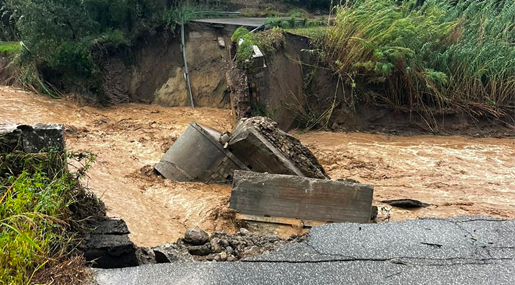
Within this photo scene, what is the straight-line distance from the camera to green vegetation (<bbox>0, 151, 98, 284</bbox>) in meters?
2.61

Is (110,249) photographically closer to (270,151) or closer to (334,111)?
(270,151)

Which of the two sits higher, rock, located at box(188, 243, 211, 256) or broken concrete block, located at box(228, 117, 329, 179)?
rock, located at box(188, 243, 211, 256)

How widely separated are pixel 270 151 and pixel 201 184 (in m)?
1.61

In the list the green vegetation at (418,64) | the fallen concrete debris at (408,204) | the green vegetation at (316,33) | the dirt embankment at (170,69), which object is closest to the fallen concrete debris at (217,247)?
the fallen concrete debris at (408,204)

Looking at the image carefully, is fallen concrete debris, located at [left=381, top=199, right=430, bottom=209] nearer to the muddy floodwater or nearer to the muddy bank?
the muddy floodwater

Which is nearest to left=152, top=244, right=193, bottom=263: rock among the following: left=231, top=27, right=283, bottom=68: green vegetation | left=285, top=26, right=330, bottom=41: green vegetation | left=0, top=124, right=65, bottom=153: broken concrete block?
left=0, top=124, right=65, bottom=153: broken concrete block

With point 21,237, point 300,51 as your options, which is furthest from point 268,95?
point 21,237

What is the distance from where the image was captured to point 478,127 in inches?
487

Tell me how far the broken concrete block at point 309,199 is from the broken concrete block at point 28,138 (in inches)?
115

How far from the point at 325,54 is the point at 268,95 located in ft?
8.56

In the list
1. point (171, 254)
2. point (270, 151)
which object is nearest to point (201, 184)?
point (270, 151)

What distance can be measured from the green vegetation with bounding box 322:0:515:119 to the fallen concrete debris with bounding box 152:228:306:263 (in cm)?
893

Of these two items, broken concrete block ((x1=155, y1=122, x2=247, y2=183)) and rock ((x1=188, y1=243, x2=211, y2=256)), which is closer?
rock ((x1=188, y1=243, x2=211, y2=256))

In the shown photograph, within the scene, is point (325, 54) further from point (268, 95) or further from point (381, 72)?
point (268, 95)
